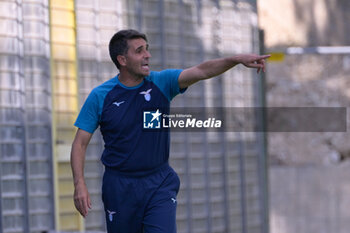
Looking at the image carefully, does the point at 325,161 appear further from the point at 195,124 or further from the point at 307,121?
the point at 195,124

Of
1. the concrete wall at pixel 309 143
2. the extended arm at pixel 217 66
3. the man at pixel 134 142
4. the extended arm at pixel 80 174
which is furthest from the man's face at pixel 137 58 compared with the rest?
the concrete wall at pixel 309 143

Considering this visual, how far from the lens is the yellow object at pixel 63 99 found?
636 centimetres

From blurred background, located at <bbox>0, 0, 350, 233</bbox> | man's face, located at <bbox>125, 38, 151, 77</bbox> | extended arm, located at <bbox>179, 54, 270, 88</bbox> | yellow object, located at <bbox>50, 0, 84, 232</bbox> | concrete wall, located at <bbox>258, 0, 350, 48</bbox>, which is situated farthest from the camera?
concrete wall, located at <bbox>258, 0, 350, 48</bbox>

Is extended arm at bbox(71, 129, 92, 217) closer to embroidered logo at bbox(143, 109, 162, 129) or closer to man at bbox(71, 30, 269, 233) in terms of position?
man at bbox(71, 30, 269, 233)

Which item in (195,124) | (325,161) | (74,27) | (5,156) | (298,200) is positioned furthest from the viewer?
(325,161)

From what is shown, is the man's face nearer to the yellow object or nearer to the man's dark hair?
the man's dark hair

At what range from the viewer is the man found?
458cm

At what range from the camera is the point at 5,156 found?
6.10 m

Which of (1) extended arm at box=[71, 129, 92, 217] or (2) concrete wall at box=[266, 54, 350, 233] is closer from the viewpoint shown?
(1) extended arm at box=[71, 129, 92, 217]

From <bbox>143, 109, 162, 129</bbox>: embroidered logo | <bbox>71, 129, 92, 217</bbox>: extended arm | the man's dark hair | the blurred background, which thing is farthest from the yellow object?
<bbox>143, 109, 162, 129</bbox>: embroidered logo

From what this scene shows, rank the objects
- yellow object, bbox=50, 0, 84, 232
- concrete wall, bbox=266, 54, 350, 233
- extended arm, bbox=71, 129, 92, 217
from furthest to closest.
→ 1. concrete wall, bbox=266, 54, 350, 233
2. yellow object, bbox=50, 0, 84, 232
3. extended arm, bbox=71, 129, 92, 217

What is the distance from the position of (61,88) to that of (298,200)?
16.0ft

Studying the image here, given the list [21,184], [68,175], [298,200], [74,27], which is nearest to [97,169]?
[68,175]

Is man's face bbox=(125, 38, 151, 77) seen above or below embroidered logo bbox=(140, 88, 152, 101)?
above
